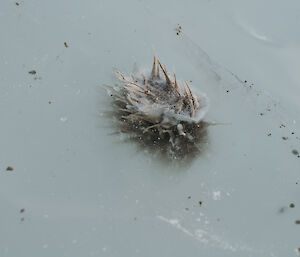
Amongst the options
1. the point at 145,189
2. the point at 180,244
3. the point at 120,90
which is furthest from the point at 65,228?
the point at 120,90

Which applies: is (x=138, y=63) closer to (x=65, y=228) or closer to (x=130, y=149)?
(x=130, y=149)

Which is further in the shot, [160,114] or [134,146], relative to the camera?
[134,146]

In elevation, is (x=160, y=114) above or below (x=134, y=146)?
above

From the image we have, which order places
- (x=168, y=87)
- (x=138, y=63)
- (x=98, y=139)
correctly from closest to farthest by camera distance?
(x=168, y=87) < (x=98, y=139) < (x=138, y=63)
